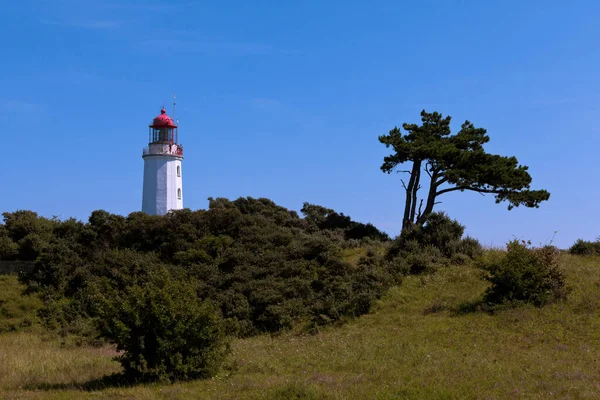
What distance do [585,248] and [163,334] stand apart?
19.1 metres

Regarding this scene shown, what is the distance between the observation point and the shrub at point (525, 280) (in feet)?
69.4

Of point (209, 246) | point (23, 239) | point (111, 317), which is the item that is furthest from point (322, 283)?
point (23, 239)

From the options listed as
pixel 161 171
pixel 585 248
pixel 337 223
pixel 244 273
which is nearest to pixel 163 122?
pixel 161 171

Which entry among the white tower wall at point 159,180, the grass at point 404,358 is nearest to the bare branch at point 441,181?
the grass at point 404,358

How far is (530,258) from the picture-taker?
21.8 metres

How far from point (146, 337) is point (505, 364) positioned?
8044mm

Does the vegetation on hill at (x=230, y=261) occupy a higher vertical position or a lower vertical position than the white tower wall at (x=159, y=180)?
lower

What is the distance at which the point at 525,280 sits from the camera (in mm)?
21156

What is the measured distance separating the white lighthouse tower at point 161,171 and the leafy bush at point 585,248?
26002mm

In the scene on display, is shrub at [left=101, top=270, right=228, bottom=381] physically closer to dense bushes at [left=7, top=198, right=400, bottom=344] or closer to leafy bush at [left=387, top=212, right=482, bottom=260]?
dense bushes at [left=7, top=198, right=400, bottom=344]

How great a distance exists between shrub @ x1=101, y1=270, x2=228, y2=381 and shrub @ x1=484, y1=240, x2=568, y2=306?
9772 millimetres

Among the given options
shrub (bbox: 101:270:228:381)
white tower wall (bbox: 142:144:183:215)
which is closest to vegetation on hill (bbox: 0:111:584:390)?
shrub (bbox: 101:270:228:381)

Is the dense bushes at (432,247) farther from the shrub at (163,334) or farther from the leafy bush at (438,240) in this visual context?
the shrub at (163,334)

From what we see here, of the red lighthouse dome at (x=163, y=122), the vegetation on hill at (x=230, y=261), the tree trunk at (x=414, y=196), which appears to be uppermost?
the red lighthouse dome at (x=163, y=122)
